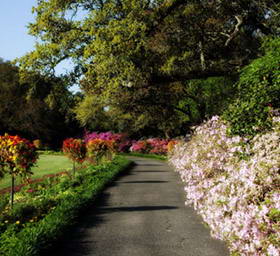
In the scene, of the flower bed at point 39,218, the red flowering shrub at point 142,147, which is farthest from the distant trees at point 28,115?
the flower bed at point 39,218

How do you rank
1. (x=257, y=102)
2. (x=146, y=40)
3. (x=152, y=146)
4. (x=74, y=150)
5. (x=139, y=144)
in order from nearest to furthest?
(x=257, y=102) < (x=74, y=150) < (x=146, y=40) < (x=152, y=146) < (x=139, y=144)

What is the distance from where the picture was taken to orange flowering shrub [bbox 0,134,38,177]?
9.26 metres

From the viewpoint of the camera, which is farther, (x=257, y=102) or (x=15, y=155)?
(x=15, y=155)

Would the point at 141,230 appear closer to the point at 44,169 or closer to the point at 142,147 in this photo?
the point at 44,169

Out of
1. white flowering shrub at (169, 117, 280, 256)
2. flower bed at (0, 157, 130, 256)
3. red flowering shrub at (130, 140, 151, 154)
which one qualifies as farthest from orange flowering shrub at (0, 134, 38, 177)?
red flowering shrub at (130, 140, 151, 154)

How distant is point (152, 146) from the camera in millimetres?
32812

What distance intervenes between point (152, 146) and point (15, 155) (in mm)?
24026

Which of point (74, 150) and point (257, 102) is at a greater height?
point (257, 102)

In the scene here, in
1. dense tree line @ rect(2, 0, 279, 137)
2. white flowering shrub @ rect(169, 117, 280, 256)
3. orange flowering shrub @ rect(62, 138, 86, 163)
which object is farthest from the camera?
dense tree line @ rect(2, 0, 279, 137)

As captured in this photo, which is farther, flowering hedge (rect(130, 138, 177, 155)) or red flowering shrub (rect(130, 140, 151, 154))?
red flowering shrub (rect(130, 140, 151, 154))

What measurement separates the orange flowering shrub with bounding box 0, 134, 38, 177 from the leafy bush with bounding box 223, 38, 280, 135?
212 inches

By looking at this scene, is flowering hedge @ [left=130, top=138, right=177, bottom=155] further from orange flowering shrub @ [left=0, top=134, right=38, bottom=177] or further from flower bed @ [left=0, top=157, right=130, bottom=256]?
orange flowering shrub @ [left=0, top=134, right=38, bottom=177]

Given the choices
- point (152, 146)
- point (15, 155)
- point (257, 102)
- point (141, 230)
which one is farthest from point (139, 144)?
point (141, 230)

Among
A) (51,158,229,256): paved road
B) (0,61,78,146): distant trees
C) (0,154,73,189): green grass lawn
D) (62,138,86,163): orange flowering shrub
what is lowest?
(51,158,229,256): paved road
